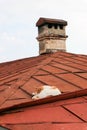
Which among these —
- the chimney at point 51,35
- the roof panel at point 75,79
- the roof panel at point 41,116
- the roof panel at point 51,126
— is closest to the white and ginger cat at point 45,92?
the roof panel at point 41,116

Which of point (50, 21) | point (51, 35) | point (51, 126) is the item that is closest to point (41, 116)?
point (51, 126)

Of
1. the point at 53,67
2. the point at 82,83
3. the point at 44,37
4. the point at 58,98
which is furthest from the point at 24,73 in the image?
the point at 44,37

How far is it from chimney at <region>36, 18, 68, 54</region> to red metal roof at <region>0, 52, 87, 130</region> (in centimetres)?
407

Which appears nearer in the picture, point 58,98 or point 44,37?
point 58,98

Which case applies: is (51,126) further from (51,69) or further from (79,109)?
(51,69)

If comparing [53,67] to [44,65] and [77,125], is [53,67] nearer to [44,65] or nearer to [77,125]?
[44,65]

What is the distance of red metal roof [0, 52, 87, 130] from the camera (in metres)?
4.78

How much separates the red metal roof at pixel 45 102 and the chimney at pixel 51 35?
4.07 meters

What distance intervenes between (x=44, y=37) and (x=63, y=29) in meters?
0.92

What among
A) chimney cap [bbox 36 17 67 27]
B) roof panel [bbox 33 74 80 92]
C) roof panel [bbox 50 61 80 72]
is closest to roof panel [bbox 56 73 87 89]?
roof panel [bbox 33 74 80 92]

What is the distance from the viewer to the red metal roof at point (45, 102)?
4781 millimetres

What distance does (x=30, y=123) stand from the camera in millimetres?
4785

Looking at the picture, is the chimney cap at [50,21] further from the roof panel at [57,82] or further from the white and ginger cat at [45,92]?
the white and ginger cat at [45,92]

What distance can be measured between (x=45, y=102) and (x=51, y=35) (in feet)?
22.3
